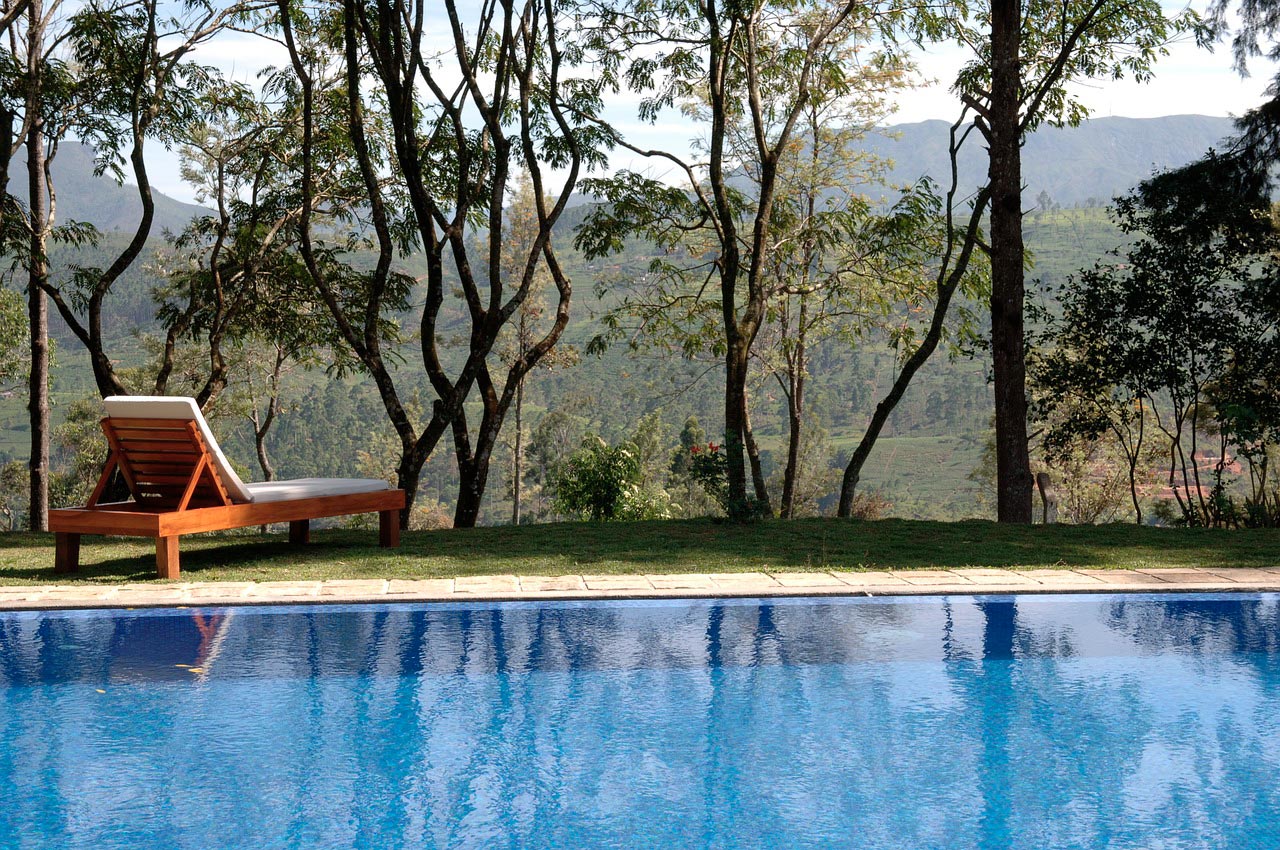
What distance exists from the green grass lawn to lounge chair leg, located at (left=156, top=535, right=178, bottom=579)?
0.15 meters

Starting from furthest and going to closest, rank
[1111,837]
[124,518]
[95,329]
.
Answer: [95,329] → [124,518] → [1111,837]

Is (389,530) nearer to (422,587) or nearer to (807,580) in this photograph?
(422,587)

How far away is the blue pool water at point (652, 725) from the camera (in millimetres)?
3225

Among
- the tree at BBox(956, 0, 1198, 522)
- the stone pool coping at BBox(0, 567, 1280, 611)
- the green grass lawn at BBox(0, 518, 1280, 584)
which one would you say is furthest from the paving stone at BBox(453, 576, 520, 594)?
the tree at BBox(956, 0, 1198, 522)

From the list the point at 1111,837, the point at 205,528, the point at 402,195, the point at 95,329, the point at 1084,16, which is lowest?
the point at 1111,837

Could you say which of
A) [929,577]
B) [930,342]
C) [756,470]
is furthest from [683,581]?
[756,470]

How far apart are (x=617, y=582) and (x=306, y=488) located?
2199 millimetres

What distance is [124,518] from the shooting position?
638cm

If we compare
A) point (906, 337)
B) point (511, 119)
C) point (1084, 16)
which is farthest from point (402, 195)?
point (1084, 16)

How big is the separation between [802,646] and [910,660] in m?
0.49

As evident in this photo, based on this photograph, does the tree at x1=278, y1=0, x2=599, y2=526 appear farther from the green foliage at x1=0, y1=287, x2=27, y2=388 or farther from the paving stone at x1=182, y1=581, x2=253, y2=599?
the green foliage at x1=0, y1=287, x2=27, y2=388

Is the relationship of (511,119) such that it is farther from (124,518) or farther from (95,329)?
(124,518)

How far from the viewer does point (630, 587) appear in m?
6.05

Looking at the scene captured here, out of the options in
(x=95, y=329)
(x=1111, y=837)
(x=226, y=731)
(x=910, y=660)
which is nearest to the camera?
(x=1111, y=837)
